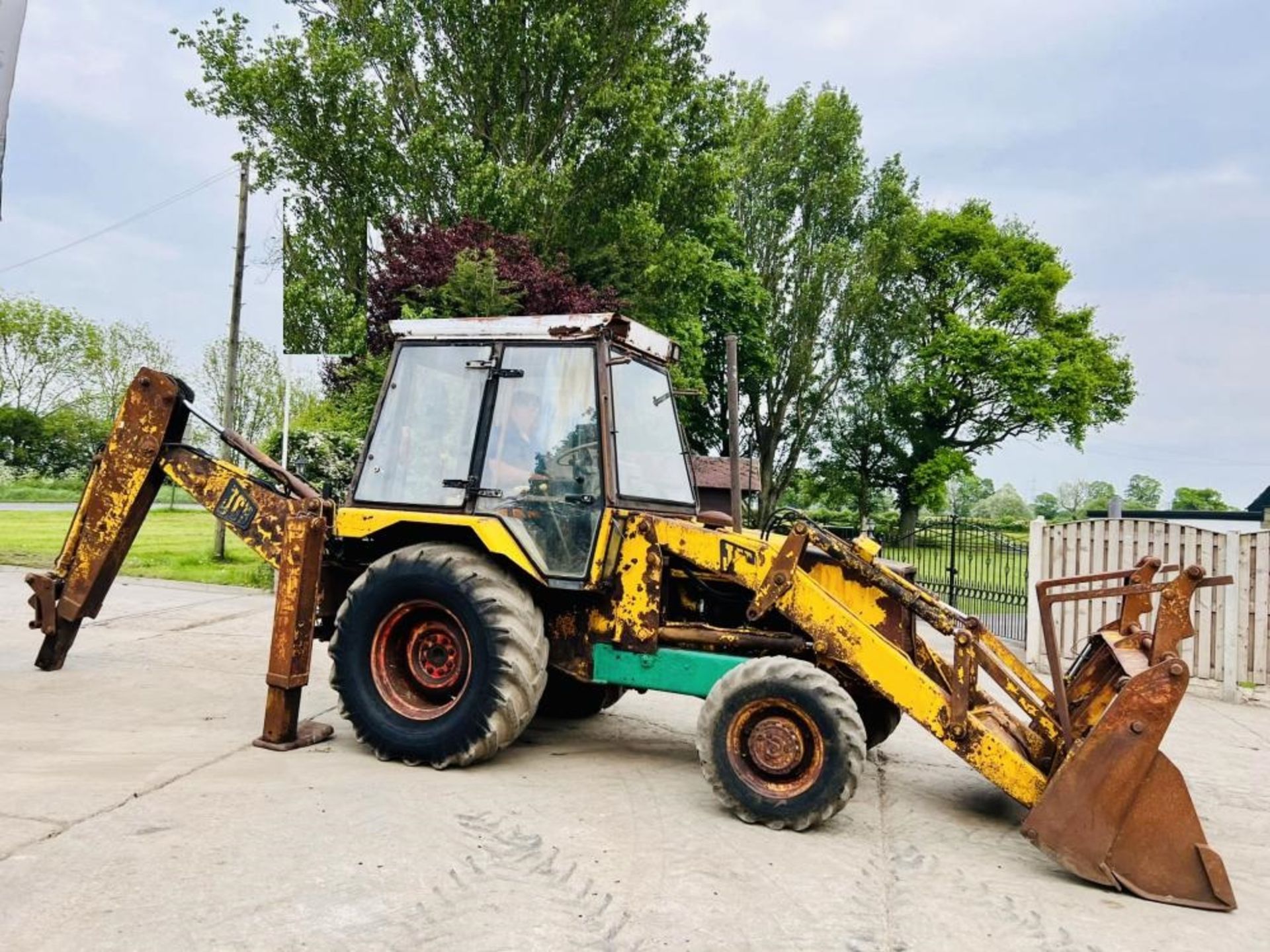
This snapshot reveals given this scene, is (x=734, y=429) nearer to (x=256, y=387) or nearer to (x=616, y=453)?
(x=616, y=453)

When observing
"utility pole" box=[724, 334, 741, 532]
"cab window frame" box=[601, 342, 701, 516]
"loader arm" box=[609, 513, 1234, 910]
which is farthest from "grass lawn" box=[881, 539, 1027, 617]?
"utility pole" box=[724, 334, 741, 532]

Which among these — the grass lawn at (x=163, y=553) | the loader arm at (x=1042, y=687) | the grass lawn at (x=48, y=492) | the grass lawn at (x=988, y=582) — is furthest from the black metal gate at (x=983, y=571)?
the grass lawn at (x=48, y=492)

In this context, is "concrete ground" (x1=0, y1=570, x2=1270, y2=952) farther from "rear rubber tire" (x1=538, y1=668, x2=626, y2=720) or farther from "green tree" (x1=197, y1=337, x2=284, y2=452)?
"green tree" (x1=197, y1=337, x2=284, y2=452)

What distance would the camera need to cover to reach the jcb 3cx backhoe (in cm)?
438

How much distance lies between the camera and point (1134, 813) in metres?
3.96

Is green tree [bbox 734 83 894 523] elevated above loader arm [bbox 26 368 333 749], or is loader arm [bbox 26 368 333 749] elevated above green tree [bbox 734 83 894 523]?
green tree [bbox 734 83 894 523]

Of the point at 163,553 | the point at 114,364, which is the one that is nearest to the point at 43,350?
the point at 114,364

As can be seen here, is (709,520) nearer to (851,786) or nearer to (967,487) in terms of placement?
(851,786)

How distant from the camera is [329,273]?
16.8 m

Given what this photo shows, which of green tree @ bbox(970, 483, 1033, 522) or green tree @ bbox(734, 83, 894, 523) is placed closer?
green tree @ bbox(734, 83, 894, 523)

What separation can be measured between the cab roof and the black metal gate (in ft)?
29.7

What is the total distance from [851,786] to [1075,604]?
23.5 ft

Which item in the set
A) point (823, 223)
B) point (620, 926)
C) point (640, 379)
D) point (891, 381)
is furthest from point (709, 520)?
point (891, 381)

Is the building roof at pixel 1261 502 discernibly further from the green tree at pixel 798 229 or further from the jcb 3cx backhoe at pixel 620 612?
the jcb 3cx backhoe at pixel 620 612
